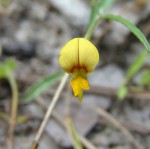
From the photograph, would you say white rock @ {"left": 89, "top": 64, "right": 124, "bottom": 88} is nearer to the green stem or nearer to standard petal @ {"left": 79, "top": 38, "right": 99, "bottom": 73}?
the green stem

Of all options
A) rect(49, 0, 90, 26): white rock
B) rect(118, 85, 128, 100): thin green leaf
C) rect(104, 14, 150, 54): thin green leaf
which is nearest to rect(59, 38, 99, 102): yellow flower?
rect(104, 14, 150, 54): thin green leaf

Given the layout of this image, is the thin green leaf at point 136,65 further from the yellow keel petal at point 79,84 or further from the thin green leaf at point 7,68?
the yellow keel petal at point 79,84

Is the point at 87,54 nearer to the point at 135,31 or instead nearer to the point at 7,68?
the point at 135,31

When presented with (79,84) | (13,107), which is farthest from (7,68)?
(79,84)

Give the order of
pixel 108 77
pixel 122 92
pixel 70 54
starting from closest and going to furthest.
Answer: pixel 70 54 < pixel 122 92 < pixel 108 77

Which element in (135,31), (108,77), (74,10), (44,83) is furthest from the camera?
(74,10)

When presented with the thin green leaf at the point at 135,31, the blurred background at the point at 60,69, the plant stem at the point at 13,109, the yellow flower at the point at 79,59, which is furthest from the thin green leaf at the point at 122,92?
the yellow flower at the point at 79,59

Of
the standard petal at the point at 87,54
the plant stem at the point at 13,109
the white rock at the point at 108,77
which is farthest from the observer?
the white rock at the point at 108,77
